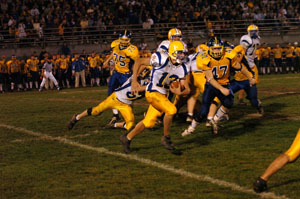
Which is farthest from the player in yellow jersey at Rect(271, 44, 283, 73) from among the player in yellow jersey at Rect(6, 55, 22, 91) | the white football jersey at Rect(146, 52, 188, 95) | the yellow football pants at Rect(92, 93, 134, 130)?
the white football jersey at Rect(146, 52, 188, 95)

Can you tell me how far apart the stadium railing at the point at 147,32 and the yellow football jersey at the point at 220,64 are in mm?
16955

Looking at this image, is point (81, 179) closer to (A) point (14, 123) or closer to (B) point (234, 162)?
(B) point (234, 162)

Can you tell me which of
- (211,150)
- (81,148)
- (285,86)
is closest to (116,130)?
(81,148)

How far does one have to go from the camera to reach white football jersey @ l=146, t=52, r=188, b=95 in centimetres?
768

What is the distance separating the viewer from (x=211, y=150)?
7832mm

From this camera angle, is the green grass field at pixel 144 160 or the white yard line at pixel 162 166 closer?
the white yard line at pixel 162 166

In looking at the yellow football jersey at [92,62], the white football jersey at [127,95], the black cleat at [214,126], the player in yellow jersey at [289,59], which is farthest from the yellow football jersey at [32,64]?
the black cleat at [214,126]

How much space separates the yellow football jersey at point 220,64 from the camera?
874cm

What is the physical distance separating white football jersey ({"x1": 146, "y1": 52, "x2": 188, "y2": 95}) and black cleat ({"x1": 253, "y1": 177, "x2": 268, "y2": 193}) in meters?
2.73

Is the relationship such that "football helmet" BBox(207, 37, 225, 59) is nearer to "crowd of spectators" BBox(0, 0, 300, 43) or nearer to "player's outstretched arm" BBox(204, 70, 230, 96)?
"player's outstretched arm" BBox(204, 70, 230, 96)

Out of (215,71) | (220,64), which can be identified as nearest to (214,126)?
(215,71)

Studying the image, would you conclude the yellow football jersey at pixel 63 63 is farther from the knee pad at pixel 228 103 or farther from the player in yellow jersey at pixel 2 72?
the knee pad at pixel 228 103

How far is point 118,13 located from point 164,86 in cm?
2037

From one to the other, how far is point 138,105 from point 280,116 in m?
4.54
